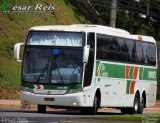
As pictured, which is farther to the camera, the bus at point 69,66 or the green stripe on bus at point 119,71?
the green stripe on bus at point 119,71

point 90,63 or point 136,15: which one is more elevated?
point 136,15

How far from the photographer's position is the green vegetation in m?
39.0

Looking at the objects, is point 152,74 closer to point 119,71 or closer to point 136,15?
point 119,71

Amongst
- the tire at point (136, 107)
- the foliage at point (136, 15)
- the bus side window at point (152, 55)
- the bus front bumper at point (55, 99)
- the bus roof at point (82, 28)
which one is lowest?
the tire at point (136, 107)

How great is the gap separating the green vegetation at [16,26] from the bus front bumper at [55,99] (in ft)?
34.3

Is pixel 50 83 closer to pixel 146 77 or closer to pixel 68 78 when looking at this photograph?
pixel 68 78

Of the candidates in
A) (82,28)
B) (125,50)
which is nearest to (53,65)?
(82,28)

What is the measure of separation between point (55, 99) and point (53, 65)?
1365 mm

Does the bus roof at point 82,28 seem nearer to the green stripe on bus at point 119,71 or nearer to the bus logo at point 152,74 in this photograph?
the green stripe on bus at point 119,71

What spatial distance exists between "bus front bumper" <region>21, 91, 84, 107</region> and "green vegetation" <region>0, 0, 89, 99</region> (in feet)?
34.3

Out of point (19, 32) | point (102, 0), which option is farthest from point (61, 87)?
point (102, 0)

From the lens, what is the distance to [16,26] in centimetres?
4453

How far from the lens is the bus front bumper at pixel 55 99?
26.8m

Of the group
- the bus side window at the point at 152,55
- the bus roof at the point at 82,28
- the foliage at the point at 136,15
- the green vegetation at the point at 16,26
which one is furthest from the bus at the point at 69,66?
the foliage at the point at 136,15
